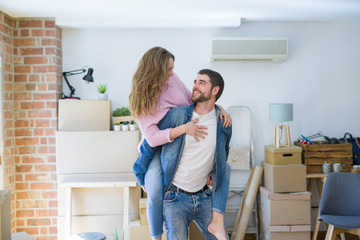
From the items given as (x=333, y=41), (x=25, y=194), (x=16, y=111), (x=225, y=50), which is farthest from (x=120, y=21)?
(x=333, y=41)

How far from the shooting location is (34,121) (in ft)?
13.5

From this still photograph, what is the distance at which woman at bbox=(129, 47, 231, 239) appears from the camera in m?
2.19

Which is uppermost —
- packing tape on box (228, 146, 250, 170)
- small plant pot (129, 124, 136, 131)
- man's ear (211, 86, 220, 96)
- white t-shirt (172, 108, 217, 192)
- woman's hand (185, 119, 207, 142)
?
man's ear (211, 86, 220, 96)

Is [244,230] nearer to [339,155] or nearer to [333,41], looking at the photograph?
[339,155]

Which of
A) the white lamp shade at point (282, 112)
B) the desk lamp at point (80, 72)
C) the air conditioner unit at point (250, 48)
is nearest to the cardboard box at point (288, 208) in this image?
the white lamp shade at point (282, 112)

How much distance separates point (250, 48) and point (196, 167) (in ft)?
7.74

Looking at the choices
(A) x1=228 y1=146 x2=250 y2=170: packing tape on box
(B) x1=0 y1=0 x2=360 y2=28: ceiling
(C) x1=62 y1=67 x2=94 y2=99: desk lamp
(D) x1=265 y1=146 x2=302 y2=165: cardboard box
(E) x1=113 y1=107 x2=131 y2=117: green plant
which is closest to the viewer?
(B) x1=0 y1=0 x2=360 y2=28: ceiling

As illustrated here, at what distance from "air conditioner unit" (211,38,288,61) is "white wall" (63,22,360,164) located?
23 cm

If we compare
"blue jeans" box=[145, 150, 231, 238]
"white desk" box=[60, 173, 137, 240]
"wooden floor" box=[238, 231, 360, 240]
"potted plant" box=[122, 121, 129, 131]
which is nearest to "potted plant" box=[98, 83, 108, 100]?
"potted plant" box=[122, 121, 129, 131]

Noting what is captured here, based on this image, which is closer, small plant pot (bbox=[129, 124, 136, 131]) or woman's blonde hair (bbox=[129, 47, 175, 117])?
woman's blonde hair (bbox=[129, 47, 175, 117])

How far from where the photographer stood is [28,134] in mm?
4117

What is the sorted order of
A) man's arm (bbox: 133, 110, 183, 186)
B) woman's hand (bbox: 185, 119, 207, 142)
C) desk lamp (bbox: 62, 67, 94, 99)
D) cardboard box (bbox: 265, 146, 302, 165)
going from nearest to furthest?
woman's hand (bbox: 185, 119, 207, 142), man's arm (bbox: 133, 110, 183, 186), cardboard box (bbox: 265, 146, 302, 165), desk lamp (bbox: 62, 67, 94, 99)

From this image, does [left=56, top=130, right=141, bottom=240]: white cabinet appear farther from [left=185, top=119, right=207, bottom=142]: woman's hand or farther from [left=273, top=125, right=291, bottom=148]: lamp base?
[left=185, top=119, right=207, bottom=142]: woman's hand

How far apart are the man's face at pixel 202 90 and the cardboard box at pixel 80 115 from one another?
6.86 feet
